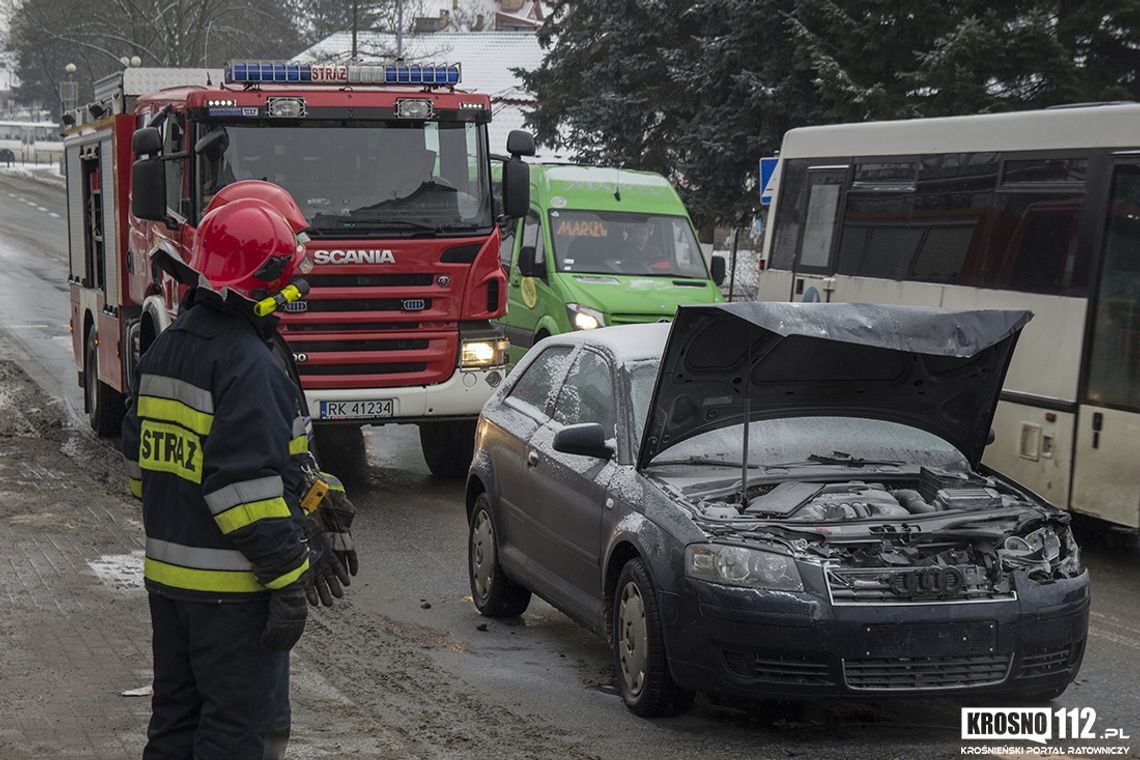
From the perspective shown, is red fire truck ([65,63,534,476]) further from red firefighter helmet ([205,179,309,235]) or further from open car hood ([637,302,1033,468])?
red firefighter helmet ([205,179,309,235])

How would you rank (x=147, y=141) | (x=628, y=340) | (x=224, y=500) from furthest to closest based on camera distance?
(x=147, y=141) → (x=628, y=340) → (x=224, y=500)

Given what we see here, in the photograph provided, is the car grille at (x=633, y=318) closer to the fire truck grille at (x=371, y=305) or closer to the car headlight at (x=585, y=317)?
the car headlight at (x=585, y=317)

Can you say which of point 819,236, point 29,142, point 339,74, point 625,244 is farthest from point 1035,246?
point 29,142

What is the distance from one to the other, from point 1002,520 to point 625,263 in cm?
1008

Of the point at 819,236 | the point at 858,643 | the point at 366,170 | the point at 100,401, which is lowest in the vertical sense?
the point at 100,401

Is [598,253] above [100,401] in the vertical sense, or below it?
above

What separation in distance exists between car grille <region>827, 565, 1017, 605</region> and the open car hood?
3.45ft

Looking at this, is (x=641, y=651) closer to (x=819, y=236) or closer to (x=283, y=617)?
(x=283, y=617)

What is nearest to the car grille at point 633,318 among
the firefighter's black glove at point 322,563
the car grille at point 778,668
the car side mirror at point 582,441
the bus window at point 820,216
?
the bus window at point 820,216

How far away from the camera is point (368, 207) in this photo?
11852mm

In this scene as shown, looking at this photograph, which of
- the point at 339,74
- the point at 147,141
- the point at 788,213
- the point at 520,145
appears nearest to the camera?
the point at 147,141

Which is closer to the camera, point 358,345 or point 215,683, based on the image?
point 215,683

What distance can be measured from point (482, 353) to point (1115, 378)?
15.0 feet

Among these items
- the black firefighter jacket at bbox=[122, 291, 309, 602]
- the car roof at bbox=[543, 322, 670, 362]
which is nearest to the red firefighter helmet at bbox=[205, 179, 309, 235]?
the black firefighter jacket at bbox=[122, 291, 309, 602]
